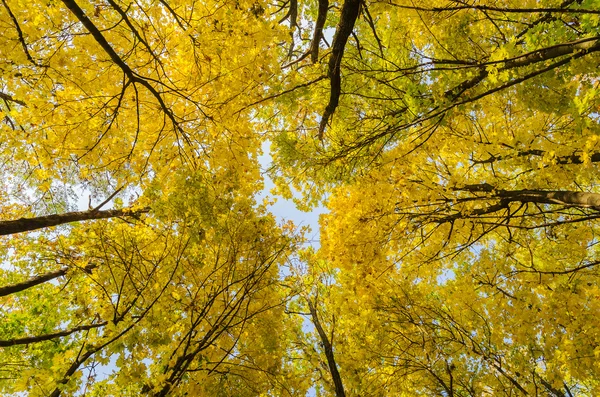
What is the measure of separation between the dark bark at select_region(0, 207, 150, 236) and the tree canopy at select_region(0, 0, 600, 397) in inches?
1.7

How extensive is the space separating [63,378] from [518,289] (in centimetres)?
657

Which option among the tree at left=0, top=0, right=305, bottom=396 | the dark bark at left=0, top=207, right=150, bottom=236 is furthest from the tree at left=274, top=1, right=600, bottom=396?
the dark bark at left=0, top=207, right=150, bottom=236

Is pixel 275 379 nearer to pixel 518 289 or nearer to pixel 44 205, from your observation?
pixel 518 289

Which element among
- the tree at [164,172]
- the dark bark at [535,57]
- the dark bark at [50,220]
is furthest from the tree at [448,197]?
the dark bark at [50,220]

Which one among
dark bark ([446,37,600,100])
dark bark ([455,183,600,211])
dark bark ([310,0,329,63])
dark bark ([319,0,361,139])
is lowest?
dark bark ([455,183,600,211])

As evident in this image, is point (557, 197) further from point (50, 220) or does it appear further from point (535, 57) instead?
point (50, 220)

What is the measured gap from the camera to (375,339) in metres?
5.49

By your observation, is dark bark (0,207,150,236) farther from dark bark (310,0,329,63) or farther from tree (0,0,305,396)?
dark bark (310,0,329,63)

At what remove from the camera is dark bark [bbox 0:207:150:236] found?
5090 millimetres

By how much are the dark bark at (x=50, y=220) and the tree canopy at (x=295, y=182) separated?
0.04m

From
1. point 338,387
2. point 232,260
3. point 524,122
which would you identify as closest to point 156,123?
point 232,260

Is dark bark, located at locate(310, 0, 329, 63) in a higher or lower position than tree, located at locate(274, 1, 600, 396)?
higher

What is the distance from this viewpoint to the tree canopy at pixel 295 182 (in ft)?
11.8

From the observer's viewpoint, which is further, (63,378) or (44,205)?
(44,205)
